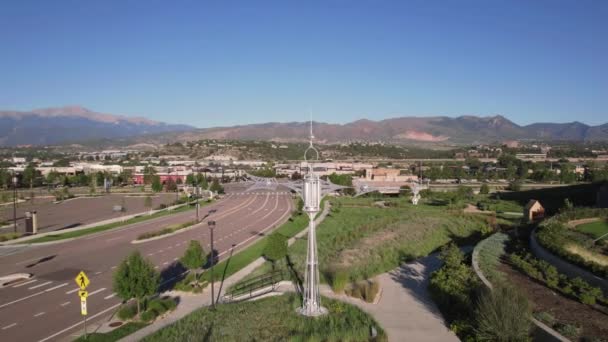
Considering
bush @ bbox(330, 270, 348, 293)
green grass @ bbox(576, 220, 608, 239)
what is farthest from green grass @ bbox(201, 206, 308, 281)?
green grass @ bbox(576, 220, 608, 239)

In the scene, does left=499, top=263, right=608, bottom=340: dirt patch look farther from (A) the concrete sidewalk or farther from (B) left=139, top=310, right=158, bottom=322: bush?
(B) left=139, top=310, right=158, bottom=322: bush

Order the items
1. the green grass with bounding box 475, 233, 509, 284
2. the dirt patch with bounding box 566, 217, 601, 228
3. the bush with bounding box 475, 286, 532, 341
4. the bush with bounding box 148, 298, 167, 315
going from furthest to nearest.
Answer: the dirt patch with bounding box 566, 217, 601, 228 → the green grass with bounding box 475, 233, 509, 284 → the bush with bounding box 148, 298, 167, 315 → the bush with bounding box 475, 286, 532, 341

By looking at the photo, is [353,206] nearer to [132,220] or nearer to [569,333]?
[132,220]

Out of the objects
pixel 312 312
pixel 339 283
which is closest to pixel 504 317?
pixel 312 312

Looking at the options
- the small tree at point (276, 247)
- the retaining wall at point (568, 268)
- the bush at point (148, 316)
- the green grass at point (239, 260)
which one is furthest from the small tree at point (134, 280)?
the retaining wall at point (568, 268)

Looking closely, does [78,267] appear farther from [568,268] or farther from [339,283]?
[568,268]

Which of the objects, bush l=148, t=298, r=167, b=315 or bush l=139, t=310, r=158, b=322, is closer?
bush l=139, t=310, r=158, b=322

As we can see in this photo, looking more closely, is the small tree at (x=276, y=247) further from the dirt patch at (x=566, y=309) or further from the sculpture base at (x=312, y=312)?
the dirt patch at (x=566, y=309)
